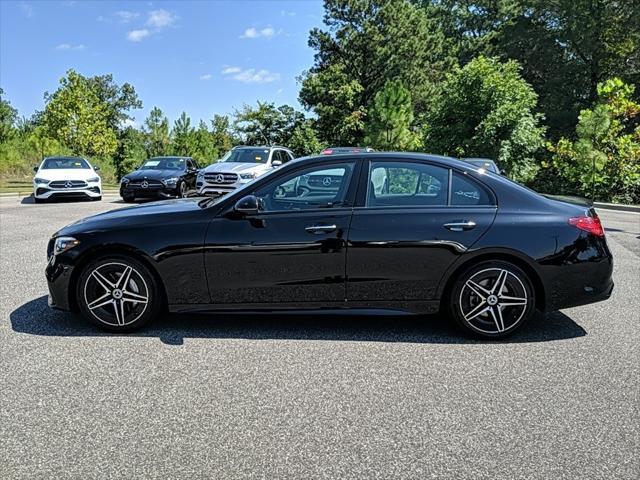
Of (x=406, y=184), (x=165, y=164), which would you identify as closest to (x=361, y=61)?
(x=165, y=164)

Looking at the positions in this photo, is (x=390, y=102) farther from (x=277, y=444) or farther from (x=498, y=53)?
(x=277, y=444)

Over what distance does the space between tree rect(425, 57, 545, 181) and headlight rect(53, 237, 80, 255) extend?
2092 cm

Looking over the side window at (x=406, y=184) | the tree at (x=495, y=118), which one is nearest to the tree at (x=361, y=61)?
the tree at (x=495, y=118)

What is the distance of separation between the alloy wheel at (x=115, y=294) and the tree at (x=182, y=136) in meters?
39.2

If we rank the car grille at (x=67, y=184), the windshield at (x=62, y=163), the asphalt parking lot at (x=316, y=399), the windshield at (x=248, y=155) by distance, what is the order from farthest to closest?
the windshield at (x=62, y=163) < the car grille at (x=67, y=184) < the windshield at (x=248, y=155) < the asphalt parking lot at (x=316, y=399)

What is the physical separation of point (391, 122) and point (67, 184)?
19.5 meters

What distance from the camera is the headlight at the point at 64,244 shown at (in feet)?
14.8

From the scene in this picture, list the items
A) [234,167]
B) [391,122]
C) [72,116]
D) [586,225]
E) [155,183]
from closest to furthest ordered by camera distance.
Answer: [586,225], [234,167], [155,183], [391,122], [72,116]

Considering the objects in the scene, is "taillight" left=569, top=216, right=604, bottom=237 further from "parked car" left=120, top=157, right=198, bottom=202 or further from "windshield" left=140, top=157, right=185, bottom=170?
"windshield" left=140, top=157, right=185, bottom=170

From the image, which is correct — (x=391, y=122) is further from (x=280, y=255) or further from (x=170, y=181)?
(x=280, y=255)

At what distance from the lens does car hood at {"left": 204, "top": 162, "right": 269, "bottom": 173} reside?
15.1 m

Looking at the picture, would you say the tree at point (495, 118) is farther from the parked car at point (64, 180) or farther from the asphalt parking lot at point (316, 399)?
the asphalt parking lot at point (316, 399)

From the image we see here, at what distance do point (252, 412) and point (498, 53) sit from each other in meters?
47.5

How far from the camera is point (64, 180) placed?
54.4 feet
